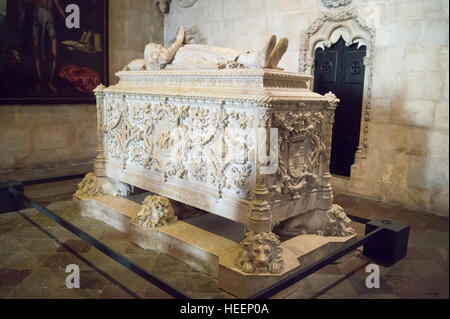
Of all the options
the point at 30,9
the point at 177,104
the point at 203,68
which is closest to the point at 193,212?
the point at 177,104

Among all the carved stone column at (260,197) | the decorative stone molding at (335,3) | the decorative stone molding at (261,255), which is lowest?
the decorative stone molding at (261,255)

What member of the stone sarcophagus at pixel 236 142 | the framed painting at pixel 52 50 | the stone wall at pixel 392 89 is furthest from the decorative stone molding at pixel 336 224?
the framed painting at pixel 52 50

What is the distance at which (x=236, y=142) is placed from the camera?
3.07 m

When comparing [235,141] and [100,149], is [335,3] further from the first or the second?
[100,149]

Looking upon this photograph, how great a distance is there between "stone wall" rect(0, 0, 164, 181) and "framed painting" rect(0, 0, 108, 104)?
23 centimetres

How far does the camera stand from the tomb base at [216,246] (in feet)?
8.94

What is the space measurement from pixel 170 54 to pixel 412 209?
335cm

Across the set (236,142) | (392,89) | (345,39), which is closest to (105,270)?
(236,142)

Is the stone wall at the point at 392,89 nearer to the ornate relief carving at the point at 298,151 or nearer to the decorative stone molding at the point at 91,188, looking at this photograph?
A: the ornate relief carving at the point at 298,151

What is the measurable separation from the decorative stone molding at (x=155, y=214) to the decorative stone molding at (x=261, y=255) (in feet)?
3.28

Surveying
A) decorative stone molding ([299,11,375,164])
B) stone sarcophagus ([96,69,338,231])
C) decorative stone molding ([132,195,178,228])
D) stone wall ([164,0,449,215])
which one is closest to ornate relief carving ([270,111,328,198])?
stone sarcophagus ([96,69,338,231])

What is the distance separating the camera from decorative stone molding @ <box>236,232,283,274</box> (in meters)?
2.70

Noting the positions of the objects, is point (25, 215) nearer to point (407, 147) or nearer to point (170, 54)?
point (170, 54)

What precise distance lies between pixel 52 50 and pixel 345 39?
469 cm
